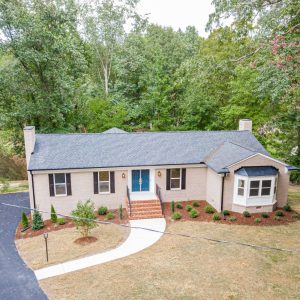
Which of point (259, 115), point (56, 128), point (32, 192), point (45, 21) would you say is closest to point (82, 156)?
point (32, 192)

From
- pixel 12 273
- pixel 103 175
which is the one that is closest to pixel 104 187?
pixel 103 175

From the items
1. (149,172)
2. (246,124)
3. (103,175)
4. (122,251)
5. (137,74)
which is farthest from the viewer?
(137,74)

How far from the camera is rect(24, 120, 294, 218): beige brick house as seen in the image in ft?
55.8

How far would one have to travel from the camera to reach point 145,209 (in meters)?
17.4

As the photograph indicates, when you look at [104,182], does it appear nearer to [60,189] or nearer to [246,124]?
[60,189]

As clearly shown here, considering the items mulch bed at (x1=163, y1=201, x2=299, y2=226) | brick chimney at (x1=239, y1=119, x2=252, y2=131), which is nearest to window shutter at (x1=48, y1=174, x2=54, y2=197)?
mulch bed at (x1=163, y1=201, x2=299, y2=226)

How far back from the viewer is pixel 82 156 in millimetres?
17844

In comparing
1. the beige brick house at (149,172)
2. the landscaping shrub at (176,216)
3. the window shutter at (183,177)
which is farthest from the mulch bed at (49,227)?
the window shutter at (183,177)

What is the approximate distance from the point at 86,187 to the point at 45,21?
14988 mm

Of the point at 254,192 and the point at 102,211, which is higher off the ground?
the point at 254,192

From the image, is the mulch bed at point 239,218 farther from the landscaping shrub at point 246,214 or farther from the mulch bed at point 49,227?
the mulch bed at point 49,227

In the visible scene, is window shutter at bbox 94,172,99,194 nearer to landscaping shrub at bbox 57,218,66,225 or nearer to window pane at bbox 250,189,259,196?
landscaping shrub at bbox 57,218,66,225

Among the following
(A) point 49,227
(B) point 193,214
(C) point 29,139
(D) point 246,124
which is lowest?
(A) point 49,227

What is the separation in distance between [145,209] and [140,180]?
2180 millimetres
